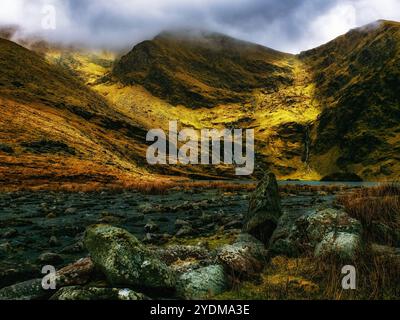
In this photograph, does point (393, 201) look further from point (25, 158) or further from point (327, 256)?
point (25, 158)

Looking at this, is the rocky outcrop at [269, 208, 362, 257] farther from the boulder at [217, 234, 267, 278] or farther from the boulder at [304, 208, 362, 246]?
the boulder at [217, 234, 267, 278]

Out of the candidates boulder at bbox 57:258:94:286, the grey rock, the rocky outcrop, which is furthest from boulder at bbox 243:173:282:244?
boulder at bbox 57:258:94:286

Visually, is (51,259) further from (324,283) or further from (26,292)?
(324,283)

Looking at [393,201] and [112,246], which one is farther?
[393,201]

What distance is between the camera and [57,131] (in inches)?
2677

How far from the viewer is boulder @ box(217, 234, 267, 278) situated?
7.82m

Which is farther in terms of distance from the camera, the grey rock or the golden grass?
the grey rock

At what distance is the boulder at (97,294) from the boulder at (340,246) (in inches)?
153

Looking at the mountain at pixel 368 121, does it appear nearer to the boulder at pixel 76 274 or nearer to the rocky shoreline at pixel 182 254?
the rocky shoreline at pixel 182 254

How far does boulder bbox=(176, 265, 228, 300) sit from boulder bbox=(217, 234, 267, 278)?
1.23 feet

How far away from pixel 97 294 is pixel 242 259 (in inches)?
126

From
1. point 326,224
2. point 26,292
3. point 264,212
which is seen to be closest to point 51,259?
point 26,292
